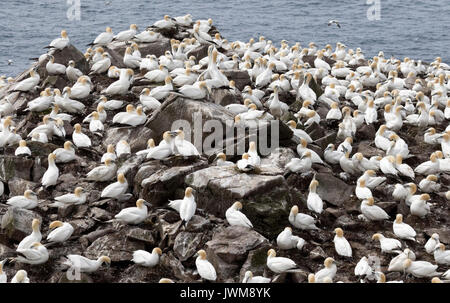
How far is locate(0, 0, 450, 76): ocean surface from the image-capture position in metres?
47.4

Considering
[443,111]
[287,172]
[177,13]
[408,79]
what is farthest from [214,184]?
[177,13]

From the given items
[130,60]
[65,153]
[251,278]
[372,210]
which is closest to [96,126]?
[65,153]

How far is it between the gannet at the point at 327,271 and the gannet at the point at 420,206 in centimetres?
334

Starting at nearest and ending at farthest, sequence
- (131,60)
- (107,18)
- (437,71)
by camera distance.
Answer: (131,60) < (437,71) < (107,18)

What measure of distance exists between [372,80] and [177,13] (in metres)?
34.3

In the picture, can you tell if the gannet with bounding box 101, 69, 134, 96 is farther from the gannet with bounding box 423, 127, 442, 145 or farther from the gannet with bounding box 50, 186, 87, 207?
the gannet with bounding box 423, 127, 442, 145

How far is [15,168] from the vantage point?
16375 mm

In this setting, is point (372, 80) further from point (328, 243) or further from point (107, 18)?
point (107, 18)

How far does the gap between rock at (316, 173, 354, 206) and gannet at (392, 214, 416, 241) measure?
5.56 feet

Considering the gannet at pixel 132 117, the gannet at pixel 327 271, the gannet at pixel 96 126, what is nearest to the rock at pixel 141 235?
the gannet at pixel 327 271

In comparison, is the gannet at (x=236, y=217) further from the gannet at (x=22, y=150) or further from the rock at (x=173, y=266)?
the gannet at (x=22, y=150)

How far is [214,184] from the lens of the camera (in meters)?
14.5

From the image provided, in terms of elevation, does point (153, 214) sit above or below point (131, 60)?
below

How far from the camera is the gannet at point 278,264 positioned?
12891 millimetres
